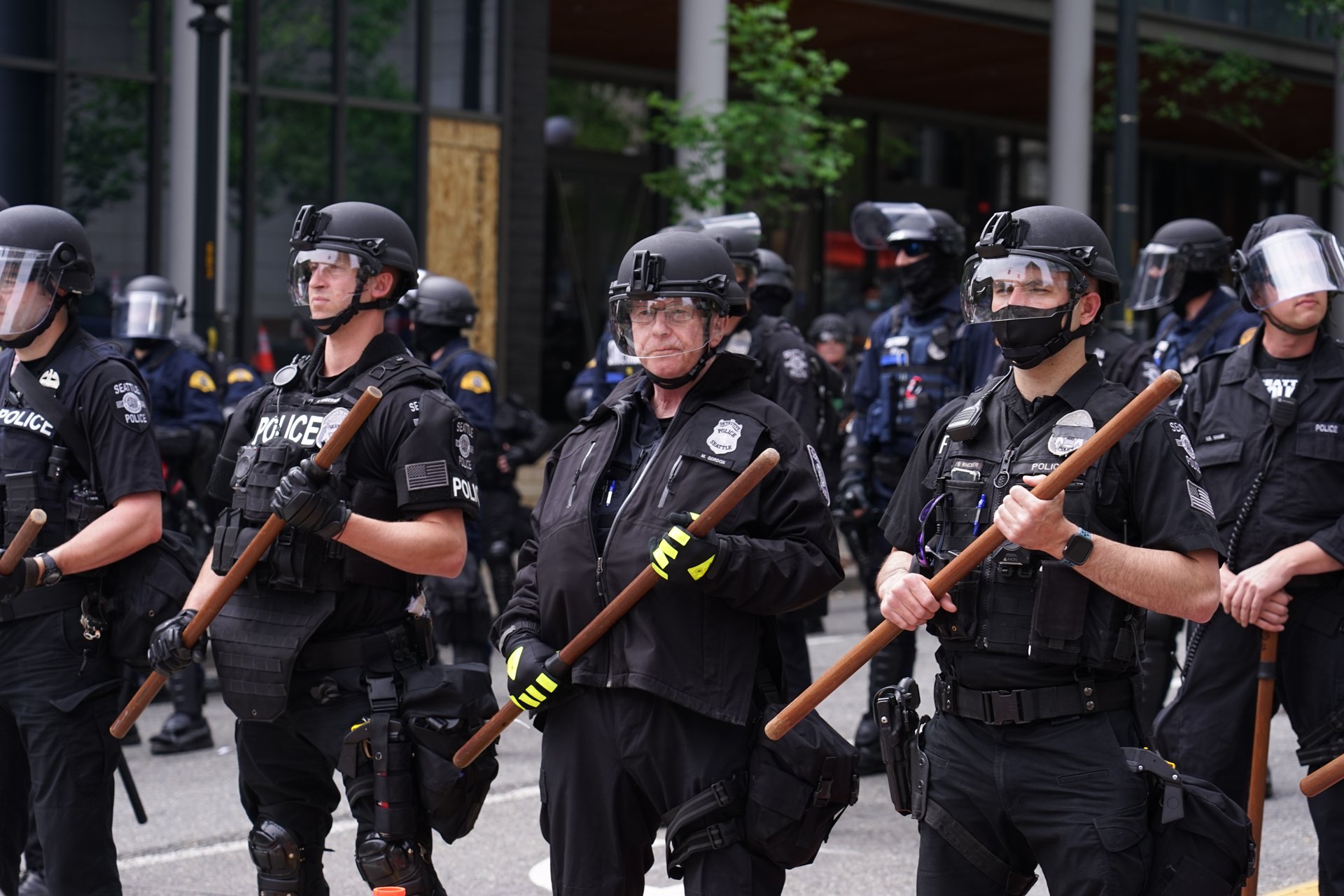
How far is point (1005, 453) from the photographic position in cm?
356

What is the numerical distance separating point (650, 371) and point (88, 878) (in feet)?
6.62

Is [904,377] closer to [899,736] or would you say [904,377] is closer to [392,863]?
[899,736]

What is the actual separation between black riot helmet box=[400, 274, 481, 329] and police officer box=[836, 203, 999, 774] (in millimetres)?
2063

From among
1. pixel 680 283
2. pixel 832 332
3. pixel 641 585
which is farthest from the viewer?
pixel 832 332

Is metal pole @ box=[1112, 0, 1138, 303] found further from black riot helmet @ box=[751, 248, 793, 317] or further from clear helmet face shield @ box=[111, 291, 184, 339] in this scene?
clear helmet face shield @ box=[111, 291, 184, 339]

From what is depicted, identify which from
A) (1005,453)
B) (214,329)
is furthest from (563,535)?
(214,329)

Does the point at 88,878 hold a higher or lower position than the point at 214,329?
lower

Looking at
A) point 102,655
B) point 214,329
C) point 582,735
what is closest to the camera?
point 582,735

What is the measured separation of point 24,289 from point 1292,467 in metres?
3.67

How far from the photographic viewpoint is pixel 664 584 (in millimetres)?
3727

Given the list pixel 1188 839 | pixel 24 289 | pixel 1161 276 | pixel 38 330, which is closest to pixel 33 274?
pixel 24 289

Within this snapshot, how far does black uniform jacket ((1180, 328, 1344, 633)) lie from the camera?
4836 millimetres

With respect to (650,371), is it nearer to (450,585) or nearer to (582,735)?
(582,735)

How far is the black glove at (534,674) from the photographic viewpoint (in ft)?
12.4
